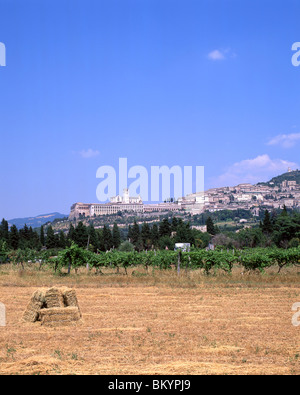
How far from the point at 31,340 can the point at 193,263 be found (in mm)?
16725

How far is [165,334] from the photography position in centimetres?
1171

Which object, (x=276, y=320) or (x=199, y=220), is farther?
(x=199, y=220)

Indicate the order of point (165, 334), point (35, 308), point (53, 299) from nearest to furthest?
1. point (165, 334)
2. point (35, 308)
3. point (53, 299)

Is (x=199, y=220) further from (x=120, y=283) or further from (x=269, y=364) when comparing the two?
(x=269, y=364)

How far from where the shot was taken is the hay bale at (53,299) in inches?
545

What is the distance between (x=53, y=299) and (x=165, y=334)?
3.83 m

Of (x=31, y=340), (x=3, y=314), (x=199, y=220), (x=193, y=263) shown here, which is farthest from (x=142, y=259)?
(x=199, y=220)

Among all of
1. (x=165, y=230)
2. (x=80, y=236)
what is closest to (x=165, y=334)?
(x=80, y=236)

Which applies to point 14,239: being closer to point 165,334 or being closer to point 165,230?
point 165,230

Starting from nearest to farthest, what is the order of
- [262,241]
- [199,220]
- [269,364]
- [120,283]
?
[269,364]
[120,283]
[262,241]
[199,220]

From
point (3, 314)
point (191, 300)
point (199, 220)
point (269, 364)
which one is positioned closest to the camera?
point (269, 364)

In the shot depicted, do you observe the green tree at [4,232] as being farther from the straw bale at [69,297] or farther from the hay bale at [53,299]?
the hay bale at [53,299]

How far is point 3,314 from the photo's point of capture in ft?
49.3

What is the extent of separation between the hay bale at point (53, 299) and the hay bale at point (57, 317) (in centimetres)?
58
